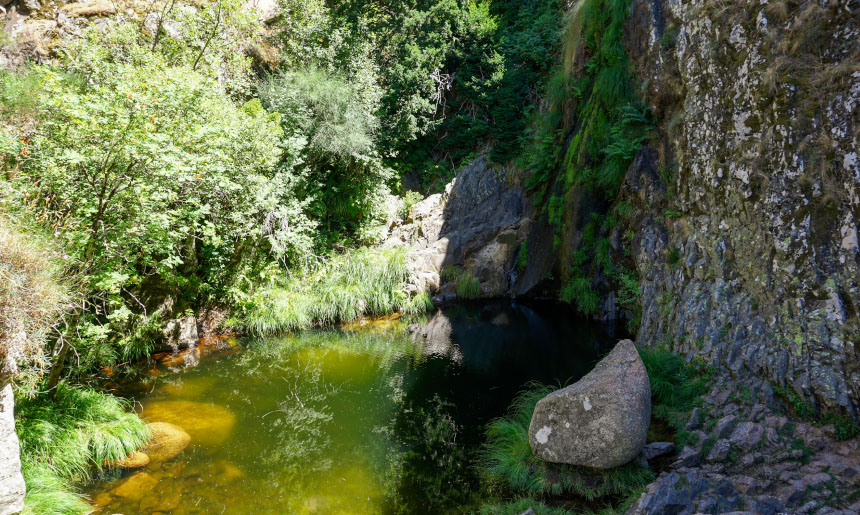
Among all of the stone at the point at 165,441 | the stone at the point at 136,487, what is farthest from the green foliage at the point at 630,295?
the stone at the point at 136,487

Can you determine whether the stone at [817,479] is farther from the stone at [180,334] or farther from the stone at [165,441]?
the stone at [180,334]

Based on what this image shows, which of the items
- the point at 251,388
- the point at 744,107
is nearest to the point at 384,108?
the point at 251,388

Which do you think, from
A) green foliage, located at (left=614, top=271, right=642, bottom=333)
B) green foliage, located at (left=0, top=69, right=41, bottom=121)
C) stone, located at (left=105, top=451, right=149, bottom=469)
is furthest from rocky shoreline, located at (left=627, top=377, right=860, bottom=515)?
green foliage, located at (left=0, top=69, right=41, bottom=121)

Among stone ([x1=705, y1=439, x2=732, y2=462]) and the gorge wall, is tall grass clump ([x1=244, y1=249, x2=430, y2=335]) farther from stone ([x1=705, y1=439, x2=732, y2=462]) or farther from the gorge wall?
stone ([x1=705, y1=439, x2=732, y2=462])

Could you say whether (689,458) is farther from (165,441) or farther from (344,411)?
(165,441)

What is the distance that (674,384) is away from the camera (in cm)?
608

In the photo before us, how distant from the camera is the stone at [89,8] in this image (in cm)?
1271

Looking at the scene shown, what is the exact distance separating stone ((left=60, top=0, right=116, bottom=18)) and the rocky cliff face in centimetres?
1420

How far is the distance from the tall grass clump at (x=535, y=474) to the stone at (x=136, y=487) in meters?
3.76

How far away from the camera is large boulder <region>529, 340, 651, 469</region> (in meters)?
4.59

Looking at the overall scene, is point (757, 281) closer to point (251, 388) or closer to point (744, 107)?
point (744, 107)

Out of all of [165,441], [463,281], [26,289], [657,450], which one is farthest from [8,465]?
[463,281]

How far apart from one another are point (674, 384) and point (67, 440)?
7.37 metres

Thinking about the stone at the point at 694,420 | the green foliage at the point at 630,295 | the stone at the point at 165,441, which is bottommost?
the stone at the point at 165,441
